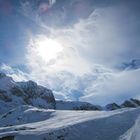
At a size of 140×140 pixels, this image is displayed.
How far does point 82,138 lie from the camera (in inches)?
1750

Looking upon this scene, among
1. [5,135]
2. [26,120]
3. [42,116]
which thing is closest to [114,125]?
[5,135]

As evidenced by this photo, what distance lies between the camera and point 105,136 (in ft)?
145

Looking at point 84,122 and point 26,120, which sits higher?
point 26,120

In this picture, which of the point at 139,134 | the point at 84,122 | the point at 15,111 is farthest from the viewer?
the point at 15,111

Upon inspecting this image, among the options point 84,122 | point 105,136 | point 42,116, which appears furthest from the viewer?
point 42,116

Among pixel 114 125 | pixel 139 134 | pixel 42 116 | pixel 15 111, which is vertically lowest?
pixel 139 134

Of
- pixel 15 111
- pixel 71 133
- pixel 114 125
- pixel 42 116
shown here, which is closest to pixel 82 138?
pixel 71 133

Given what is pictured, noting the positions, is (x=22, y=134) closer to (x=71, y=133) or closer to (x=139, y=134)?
(x=71, y=133)

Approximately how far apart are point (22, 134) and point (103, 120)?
1193cm

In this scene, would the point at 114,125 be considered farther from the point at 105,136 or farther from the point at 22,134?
the point at 22,134

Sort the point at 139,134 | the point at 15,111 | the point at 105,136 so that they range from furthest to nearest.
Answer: the point at 15,111 → the point at 105,136 → the point at 139,134

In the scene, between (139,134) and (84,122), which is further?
(84,122)

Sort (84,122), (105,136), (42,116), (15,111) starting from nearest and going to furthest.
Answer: (105,136)
(84,122)
(42,116)
(15,111)

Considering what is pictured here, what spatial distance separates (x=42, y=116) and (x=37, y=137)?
25205 mm
